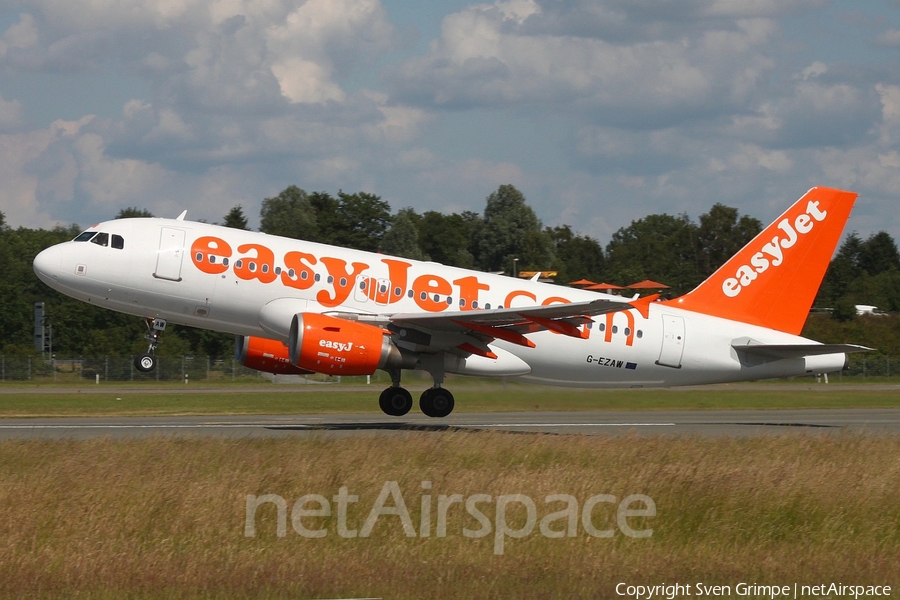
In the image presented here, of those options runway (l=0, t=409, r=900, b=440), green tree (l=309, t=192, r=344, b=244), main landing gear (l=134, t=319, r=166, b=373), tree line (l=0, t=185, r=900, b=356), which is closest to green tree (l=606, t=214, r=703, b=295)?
tree line (l=0, t=185, r=900, b=356)

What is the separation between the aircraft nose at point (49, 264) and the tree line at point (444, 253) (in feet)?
148

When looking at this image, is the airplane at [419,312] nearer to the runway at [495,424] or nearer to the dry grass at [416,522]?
the runway at [495,424]

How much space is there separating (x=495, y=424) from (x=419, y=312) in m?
4.23

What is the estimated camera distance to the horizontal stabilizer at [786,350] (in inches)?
1036

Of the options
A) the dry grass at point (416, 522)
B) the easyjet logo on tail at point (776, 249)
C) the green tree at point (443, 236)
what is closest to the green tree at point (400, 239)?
the green tree at point (443, 236)

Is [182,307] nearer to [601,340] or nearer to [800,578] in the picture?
[601,340]

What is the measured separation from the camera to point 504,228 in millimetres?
127375

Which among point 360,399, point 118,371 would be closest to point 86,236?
point 360,399

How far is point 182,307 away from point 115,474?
1016 cm

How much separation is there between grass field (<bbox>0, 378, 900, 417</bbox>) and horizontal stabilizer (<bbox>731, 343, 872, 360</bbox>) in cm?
362

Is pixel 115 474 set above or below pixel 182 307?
below

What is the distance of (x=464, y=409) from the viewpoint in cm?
3400

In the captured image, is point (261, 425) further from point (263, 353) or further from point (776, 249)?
point (776, 249)

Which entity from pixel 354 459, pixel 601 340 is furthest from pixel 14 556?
pixel 601 340
